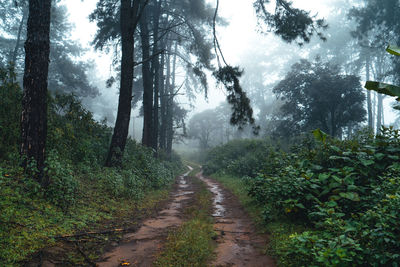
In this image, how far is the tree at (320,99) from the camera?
61.3 ft

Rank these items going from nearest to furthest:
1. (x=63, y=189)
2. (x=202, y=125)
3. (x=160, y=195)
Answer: (x=63, y=189), (x=160, y=195), (x=202, y=125)

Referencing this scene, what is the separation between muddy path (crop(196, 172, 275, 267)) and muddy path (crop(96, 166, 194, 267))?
1.00 metres

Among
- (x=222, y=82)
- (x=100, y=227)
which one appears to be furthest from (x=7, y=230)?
(x=222, y=82)

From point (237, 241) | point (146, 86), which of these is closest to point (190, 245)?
point (237, 241)

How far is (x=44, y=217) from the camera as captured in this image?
4461 millimetres

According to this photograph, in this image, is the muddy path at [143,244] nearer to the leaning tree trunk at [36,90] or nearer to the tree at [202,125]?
the leaning tree trunk at [36,90]

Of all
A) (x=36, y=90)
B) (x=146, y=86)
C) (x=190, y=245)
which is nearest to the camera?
(x=190, y=245)

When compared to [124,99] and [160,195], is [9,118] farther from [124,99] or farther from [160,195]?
[160,195]

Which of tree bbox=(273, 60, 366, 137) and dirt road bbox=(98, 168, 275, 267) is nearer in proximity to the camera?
dirt road bbox=(98, 168, 275, 267)

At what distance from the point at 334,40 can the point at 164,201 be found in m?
39.0

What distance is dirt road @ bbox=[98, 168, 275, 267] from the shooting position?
3770 mm

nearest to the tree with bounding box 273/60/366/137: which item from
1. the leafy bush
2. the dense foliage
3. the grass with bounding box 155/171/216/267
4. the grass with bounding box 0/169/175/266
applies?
the dense foliage

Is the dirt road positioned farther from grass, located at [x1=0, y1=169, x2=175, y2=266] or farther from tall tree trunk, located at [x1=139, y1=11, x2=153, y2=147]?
tall tree trunk, located at [x1=139, y1=11, x2=153, y2=147]

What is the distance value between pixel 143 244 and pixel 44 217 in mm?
1856
